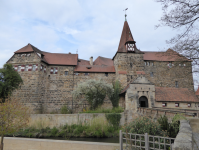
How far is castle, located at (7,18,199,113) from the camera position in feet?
59.5

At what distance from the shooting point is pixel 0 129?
7398 mm

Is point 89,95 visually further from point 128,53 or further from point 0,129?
point 0,129

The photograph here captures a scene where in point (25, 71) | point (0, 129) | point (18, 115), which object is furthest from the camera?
point (25, 71)

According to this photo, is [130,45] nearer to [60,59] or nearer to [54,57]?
[60,59]

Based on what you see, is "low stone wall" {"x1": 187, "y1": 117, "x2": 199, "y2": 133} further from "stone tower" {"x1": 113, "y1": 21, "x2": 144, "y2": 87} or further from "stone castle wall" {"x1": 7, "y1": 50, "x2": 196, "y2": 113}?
"stone tower" {"x1": 113, "y1": 21, "x2": 144, "y2": 87}

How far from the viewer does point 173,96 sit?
61.2 feet

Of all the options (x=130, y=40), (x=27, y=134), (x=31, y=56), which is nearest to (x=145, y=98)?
(x=130, y=40)

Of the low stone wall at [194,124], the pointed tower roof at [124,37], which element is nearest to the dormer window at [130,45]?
the pointed tower roof at [124,37]

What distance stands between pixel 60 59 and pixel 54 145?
66.1 ft

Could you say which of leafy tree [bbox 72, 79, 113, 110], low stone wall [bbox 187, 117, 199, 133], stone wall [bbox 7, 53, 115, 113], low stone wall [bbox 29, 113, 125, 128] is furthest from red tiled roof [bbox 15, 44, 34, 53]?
low stone wall [bbox 187, 117, 199, 133]

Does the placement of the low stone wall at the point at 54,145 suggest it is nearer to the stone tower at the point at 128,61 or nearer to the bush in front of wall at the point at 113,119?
the bush in front of wall at the point at 113,119

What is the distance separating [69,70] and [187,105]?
1761 centimetres

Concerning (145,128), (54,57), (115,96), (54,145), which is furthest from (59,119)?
(145,128)

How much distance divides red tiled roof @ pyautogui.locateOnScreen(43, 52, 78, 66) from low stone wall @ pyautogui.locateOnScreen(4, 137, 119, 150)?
18.2m
